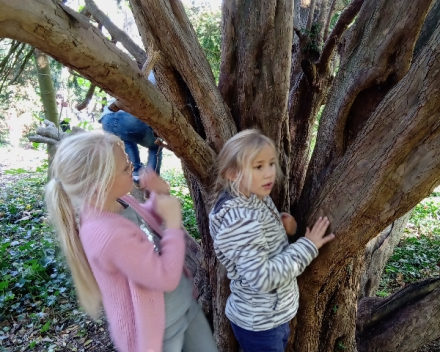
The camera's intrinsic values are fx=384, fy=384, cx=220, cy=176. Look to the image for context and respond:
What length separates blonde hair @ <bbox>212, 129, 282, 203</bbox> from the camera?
5.21ft

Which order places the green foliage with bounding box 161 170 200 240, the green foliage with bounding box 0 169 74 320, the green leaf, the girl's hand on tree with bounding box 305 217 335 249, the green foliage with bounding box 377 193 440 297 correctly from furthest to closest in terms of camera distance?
1. the green foliage with bounding box 161 170 200 240
2. the green foliage with bounding box 377 193 440 297
3. the green foliage with bounding box 0 169 74 320
4. the green leaf
5. the girl's hand on tree with bounding box 305 217 335 249

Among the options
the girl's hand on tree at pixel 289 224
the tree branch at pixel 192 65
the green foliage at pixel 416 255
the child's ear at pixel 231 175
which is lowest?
the green foliage at pixel 416 255

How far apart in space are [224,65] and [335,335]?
180 centimetres

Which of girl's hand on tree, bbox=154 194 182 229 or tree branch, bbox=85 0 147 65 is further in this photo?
tree branch, bbox=85 0 147 65

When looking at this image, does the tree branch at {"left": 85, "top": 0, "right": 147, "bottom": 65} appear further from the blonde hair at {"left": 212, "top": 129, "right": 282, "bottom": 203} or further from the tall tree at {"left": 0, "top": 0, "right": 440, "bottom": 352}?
the blonde hair at {"left": 212, "top": 129, "right": 282, "bottom": 203}

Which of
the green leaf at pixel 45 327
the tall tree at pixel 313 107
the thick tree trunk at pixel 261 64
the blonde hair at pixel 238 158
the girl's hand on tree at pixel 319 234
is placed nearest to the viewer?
the tall tree at pixel 313 107

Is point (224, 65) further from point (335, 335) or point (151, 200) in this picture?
point (335, 335)

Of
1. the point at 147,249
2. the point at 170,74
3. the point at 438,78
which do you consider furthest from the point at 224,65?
the point at 147,249

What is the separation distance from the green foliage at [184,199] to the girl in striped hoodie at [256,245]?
3300 millimetres

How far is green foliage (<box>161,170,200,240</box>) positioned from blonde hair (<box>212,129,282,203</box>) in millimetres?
3392

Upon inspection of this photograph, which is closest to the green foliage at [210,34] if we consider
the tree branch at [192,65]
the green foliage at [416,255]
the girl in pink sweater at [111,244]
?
the tree branch at [192,65]

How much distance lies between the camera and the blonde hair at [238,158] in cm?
159

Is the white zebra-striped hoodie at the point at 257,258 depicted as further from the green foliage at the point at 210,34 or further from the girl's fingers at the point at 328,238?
the green foliage at the point at 210,34

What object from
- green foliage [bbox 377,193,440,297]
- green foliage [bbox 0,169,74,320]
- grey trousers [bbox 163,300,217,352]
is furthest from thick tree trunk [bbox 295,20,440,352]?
green foliage [bbox 0,169,74,320]
